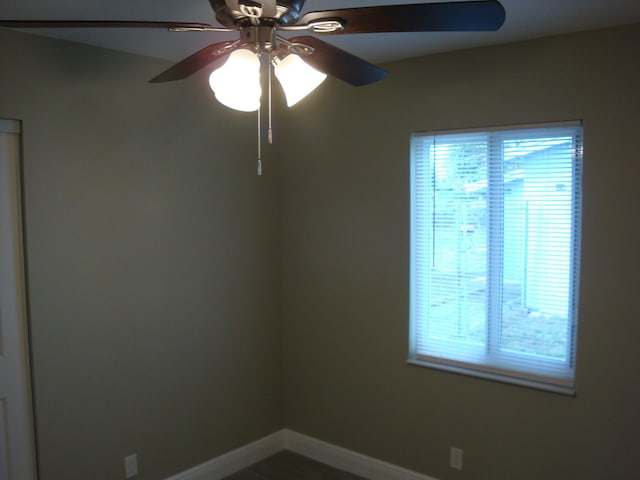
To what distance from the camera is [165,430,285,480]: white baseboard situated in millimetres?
3252

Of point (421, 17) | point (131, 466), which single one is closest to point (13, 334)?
point (131, 466)

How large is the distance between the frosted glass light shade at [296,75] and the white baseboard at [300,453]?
92.9 inches

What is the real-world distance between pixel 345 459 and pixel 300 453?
1.25 feet

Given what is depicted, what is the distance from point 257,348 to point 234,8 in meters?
2.49

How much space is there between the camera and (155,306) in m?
3.02

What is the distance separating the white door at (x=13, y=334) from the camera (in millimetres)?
2504

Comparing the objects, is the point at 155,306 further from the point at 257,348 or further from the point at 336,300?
the point at 336,300

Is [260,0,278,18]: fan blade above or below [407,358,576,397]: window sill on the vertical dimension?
above

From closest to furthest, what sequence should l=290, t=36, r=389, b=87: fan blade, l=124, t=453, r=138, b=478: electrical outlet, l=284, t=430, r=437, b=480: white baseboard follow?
1. l=290, t=36, r=389, b=87: fan blade
2. l=124, t=453, r=138, b=478: electrical outlet
3. l=284, t=430, r=437, b=480: white baseboard

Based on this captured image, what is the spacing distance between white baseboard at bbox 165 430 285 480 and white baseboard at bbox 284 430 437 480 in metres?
0.11

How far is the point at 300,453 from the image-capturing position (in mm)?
3688

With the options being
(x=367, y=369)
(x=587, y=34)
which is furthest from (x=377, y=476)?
(x=587, y=34)

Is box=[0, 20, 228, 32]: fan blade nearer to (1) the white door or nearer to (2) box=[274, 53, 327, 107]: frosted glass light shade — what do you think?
(2) box=[274, 53, 327, 107]: frosted glass light shade

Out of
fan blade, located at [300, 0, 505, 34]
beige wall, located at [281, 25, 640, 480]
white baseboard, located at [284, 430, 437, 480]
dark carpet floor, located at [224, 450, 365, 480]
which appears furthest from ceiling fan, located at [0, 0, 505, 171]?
dark carpet floor, located at [224, 450, 365, 480]
